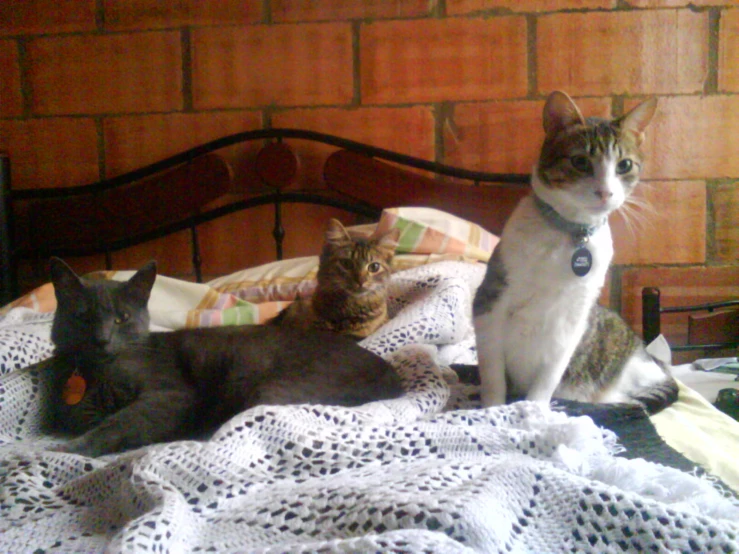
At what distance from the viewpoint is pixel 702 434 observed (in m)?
0.92

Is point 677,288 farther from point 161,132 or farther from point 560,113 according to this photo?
point 161,132

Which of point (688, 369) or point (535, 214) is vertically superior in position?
point (535, 214)

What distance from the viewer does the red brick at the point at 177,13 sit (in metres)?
2.03

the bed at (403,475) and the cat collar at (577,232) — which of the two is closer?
the bed at (403,475)

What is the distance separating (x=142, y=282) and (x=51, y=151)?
1.45 m

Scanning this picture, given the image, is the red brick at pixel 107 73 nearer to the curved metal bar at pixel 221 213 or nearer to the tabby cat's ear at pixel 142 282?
the curved metal bar at pixel 221 213

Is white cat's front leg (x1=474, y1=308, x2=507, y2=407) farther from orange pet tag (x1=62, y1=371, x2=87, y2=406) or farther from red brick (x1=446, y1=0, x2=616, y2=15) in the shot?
red brick (x1=446, y1=0, x2=616, y2=15)

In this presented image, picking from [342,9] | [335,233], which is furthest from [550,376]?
[342,9]

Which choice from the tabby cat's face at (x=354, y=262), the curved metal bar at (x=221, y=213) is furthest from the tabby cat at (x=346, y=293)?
the curved metal bar at (x=221, y=213)

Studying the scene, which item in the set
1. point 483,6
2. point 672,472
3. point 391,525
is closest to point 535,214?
point 672,472

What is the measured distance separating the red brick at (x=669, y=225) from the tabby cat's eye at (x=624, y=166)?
1085mm

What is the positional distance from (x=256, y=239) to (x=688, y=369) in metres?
1.47

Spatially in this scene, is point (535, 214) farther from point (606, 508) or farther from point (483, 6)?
point (483, 6)

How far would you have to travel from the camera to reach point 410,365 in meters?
1.01
